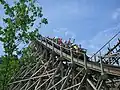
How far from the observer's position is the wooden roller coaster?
12492 millimetres

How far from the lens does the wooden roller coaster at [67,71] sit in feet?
41.0

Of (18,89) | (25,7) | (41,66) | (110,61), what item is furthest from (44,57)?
(25,7)

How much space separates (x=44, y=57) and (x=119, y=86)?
639 centimetres

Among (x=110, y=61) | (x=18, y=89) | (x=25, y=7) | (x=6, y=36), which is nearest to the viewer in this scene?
(x=6, y=36)

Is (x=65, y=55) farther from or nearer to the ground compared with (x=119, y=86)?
farther from the ground

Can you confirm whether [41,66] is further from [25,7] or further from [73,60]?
[25,7]

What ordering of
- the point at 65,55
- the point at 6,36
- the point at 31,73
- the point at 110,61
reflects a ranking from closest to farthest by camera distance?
the point at 6,36 < the point at 110,61 < the point at 65,55 < the point at 31,73

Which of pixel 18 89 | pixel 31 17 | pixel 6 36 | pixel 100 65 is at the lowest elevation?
pixel 18 89

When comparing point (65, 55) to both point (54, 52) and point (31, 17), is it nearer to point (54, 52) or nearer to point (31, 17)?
point (54, 52)

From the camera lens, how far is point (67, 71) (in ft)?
50.9

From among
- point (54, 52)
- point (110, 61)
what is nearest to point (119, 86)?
point (110, 61)

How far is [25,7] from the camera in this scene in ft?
39.7

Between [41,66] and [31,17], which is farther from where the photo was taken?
[41,66]

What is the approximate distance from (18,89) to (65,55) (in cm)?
385
